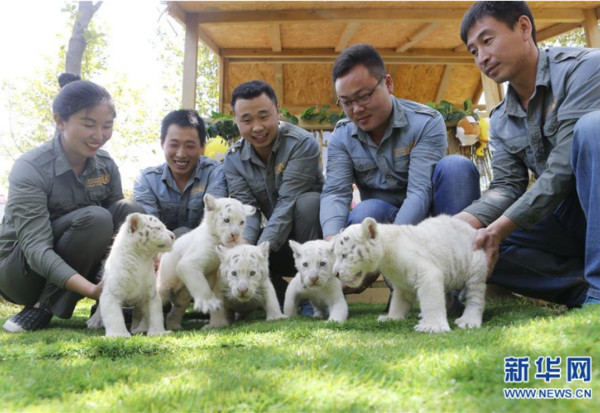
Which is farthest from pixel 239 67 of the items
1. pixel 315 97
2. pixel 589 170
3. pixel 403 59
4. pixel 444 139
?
pixel 589 170

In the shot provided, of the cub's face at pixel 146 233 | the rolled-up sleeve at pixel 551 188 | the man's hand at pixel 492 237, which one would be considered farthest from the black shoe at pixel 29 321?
the rolled-up sleeve at pixel 551 188

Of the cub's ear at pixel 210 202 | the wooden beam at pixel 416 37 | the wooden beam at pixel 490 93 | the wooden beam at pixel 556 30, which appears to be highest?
the wooden beam at pixel 556 30

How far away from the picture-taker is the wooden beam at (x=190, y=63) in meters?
6.91

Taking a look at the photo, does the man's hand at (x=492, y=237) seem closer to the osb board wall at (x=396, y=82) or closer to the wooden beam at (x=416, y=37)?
the wooden beam at (x=416, y=37)

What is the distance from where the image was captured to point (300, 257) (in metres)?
3.85

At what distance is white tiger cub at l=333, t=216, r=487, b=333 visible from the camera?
3.07m

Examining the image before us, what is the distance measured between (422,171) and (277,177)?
156 centimetres

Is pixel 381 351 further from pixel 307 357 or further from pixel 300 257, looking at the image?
pixel 300 257

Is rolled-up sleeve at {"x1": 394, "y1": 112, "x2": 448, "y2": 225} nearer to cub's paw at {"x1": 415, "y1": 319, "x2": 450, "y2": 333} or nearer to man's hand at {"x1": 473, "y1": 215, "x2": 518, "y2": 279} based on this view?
man's hand at {"x1": 473, "y1": 215, "x2": 518, "y2": 279}

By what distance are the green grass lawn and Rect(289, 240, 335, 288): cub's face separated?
830mm

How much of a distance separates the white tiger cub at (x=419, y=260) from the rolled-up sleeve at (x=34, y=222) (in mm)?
2182

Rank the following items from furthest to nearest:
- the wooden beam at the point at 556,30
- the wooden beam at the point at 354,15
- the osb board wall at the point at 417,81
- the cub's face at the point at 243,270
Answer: the osb board wall at the point at 417,81, the wooden beam at the point at 556,30, the wooden beam at the point at 354,15, the cub's face at the point at 243,270

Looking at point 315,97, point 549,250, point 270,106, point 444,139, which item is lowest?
point 549,250

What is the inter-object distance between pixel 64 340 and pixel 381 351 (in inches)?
81.0
